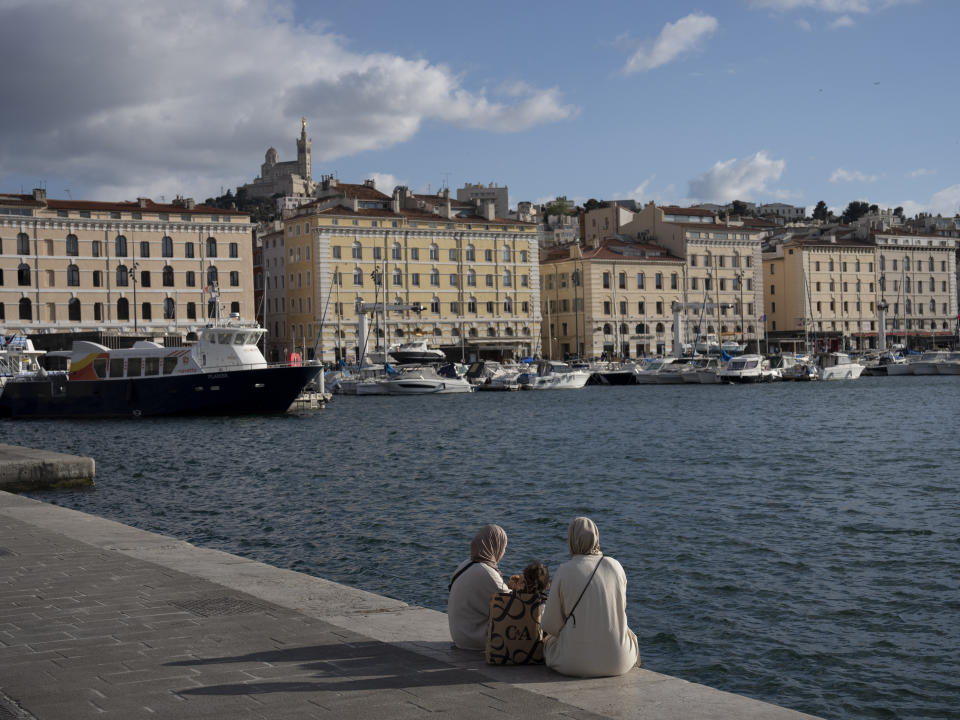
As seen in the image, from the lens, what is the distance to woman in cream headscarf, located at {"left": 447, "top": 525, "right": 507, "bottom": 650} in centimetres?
752

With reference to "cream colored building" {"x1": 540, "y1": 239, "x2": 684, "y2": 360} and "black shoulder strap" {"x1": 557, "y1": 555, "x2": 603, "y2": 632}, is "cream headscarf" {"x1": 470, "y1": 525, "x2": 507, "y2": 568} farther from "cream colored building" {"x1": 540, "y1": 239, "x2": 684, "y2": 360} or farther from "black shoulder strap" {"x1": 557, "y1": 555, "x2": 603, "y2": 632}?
"cream colored building" {"x1": 540, "y1": 239, "x2": 684, "y2": 360}

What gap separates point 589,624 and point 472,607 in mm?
960

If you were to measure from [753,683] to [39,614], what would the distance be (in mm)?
6136

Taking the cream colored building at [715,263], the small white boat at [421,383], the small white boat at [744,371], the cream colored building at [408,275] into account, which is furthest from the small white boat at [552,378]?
the cream colored building at [715,263]

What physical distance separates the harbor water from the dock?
1.48 ft

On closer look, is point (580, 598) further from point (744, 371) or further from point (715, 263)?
point (715, 263)

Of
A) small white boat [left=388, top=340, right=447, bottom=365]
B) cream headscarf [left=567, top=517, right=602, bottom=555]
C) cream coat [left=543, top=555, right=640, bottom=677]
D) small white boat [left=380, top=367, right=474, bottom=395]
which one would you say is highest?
small white boat [left=388, top=340, right=447, bottom=365]

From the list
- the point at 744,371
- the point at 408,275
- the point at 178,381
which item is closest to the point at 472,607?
the point at 178,381

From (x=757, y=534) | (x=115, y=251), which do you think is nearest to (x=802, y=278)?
(x=115, y=251)

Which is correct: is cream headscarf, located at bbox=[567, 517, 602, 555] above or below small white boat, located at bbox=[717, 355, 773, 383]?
below

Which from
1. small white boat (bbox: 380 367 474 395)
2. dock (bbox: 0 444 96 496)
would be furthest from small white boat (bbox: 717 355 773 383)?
dock (bbox: 0 444 96 496)

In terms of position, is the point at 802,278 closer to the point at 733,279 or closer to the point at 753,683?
the point at 733,279

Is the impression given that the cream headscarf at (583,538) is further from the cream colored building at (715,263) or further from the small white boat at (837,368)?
the cream colored building at (715,263)

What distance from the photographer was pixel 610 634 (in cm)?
695
